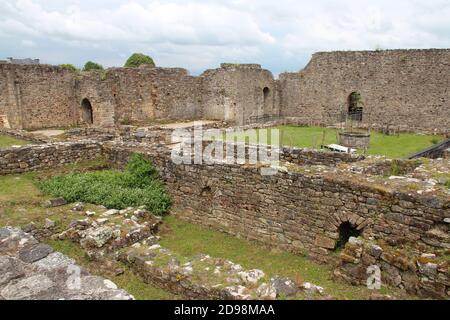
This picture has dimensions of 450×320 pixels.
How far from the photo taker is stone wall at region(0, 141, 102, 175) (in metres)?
10.9

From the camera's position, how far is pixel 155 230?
29.5ft

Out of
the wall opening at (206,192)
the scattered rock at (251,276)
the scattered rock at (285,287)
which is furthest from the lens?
the wall opening at (206,192)

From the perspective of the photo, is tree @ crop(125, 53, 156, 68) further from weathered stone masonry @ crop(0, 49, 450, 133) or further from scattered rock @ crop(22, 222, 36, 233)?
scattered rock @ crop(22, 222, 36, 233)

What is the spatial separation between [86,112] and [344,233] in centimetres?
1954

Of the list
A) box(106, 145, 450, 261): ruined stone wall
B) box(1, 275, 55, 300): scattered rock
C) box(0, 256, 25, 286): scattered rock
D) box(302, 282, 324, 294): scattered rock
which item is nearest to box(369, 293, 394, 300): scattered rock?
box(302, 282, 324, 294): scattered rock

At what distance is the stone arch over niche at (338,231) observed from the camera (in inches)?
289

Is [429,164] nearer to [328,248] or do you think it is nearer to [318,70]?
[328,248]

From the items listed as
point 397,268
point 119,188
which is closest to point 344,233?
point 397,268

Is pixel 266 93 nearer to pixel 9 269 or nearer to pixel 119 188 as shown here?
pixel 119 188

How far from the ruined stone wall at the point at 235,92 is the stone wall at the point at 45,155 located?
1449cm

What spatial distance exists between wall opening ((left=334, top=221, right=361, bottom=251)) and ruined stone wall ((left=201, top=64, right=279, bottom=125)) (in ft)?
61.7

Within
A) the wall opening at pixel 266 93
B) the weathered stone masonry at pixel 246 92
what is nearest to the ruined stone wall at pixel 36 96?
the weathered stone masonry at pixel 246 92

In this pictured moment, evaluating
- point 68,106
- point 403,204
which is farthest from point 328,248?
point 68,106

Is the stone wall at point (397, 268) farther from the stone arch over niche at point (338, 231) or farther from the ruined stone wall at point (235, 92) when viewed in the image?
the ruined stone wall at point (235, 92)
